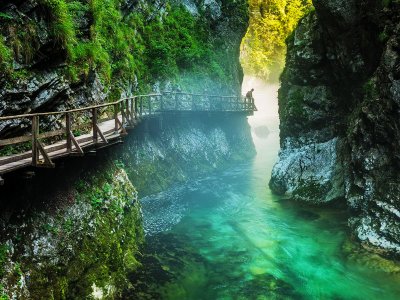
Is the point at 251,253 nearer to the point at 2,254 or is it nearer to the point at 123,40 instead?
the point at 2,254

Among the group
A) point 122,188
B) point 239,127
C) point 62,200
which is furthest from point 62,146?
point 239,127

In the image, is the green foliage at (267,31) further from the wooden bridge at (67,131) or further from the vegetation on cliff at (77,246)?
the vegetation on cliff at (77,246)

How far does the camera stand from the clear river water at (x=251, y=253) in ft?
41.0

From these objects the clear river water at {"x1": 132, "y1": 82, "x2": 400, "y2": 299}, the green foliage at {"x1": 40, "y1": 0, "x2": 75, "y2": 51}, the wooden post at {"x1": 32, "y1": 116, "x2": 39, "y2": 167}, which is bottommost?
the clear river water at {"x1": 132, "y1": 82, "x2": 400, "y2": 299}

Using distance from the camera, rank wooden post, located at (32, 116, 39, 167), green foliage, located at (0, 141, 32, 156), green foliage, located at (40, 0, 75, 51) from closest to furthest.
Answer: wooden post, located at (32, 116, 39, 167) → green foliage, located at (0, 141, 32, 156) → green foliage, located at (40, 0, 75, 51)

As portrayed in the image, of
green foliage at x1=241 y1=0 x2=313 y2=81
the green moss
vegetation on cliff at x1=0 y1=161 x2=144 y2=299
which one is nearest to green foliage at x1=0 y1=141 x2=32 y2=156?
vegetation on cliff at x1=0 y1=161 x2=144 y2=299

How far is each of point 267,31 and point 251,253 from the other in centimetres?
4577

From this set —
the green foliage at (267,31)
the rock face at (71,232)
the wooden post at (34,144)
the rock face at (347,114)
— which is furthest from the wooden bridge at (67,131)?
the green foliage at (267,31)

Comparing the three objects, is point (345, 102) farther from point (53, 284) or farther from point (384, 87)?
point (53, 284)

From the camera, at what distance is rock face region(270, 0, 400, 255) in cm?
1557

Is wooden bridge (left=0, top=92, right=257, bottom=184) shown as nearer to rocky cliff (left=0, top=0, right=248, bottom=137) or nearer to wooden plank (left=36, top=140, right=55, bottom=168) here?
wooden plank (left=36, top=140, right=55, bottom=168)

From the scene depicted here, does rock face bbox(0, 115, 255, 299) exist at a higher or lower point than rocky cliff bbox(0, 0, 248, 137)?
lower

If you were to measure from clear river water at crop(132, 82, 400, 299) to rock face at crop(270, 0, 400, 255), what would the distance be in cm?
141

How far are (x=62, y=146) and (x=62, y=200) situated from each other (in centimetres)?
184
